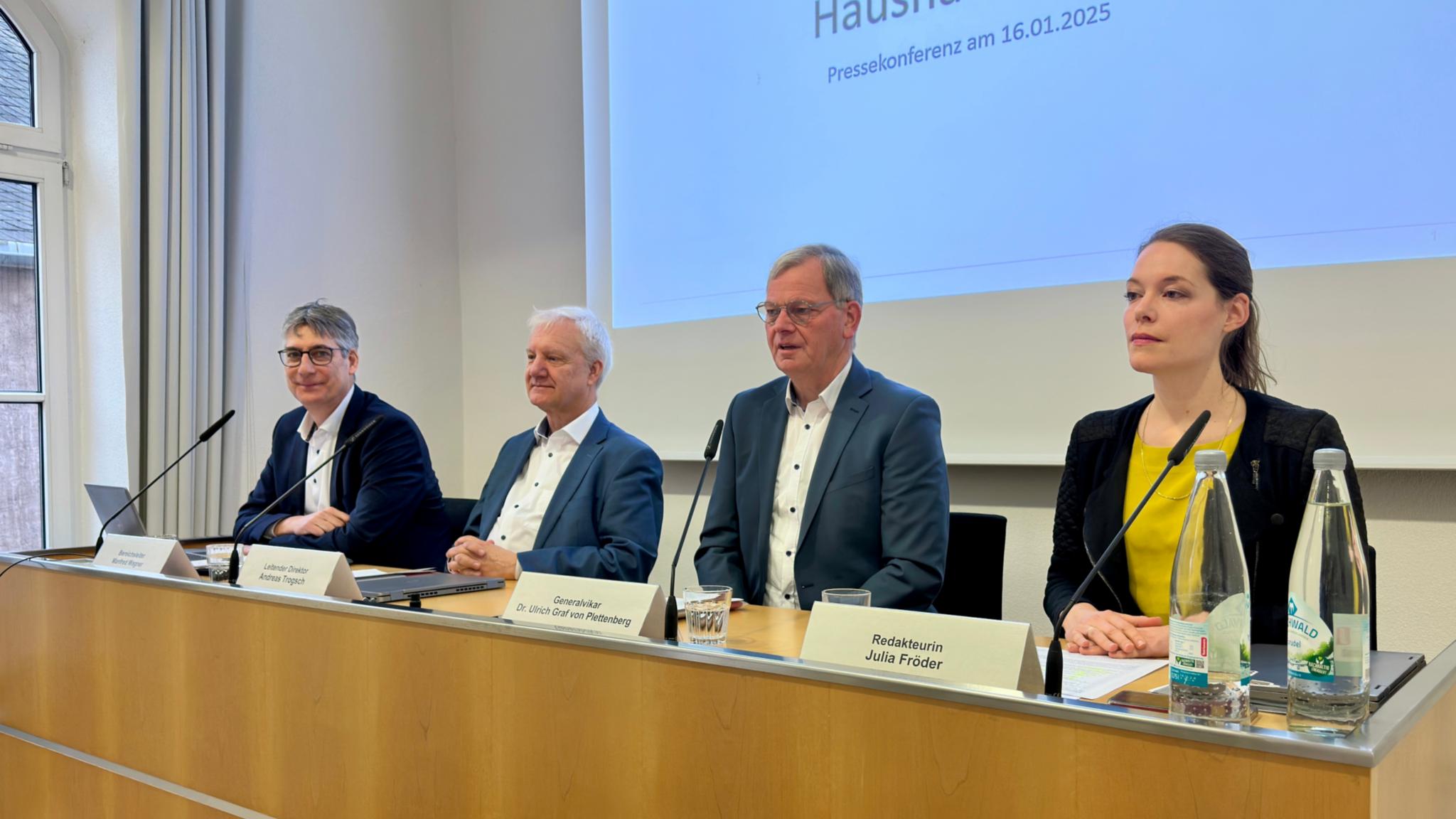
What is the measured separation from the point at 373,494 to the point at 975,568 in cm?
146

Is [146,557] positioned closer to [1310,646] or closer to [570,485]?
[570,485]

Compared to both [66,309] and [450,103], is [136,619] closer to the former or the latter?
[66,309]

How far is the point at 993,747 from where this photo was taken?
101cm

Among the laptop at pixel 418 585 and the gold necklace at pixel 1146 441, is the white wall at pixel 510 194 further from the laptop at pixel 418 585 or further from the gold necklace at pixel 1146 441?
the gold necklace at pixel 1146 441

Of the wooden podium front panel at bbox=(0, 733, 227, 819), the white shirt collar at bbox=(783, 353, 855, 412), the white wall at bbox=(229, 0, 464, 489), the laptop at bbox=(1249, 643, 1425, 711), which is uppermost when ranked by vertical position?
the white wall at bbox=(229, 0, 464, 489)

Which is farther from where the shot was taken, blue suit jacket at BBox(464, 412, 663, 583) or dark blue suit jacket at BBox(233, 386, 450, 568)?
dark blue suit jacket at BBox(233, 386, 450, 568)

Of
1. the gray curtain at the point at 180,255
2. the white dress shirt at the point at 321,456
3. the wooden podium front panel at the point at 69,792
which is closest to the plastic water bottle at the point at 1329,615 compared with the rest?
the wooden podium front panel at the point at 69,792

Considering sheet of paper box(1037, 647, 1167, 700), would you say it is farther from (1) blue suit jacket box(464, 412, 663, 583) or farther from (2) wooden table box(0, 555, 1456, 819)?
(1) blue suit jacket box(464, 412, 663, 583)

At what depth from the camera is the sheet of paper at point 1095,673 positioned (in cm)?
110

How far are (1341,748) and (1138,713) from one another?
0.16 meters

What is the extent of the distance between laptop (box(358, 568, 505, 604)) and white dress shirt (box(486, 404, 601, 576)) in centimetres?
38

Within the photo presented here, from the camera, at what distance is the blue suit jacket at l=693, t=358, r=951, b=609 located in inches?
76.7

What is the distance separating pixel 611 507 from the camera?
2354 mm

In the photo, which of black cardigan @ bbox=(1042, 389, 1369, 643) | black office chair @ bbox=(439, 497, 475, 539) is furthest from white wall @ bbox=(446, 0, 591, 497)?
black cardigan @ bbox=(1042, 389, 1369, 643)
